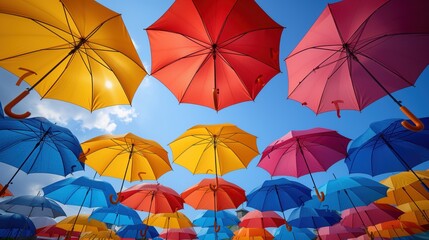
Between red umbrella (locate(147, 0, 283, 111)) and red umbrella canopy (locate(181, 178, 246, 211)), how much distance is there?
3.41 meters

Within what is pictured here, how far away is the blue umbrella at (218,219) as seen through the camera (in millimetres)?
10609

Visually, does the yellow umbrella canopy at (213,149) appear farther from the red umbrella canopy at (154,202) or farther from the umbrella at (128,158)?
the red umbrella canopy at (154,202)

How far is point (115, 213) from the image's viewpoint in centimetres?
916

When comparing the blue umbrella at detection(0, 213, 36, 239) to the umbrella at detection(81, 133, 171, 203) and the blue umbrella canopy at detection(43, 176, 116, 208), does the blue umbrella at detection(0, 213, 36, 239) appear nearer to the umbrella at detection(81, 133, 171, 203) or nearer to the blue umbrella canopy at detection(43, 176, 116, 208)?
the blue umbrella canopy at detection(43, 176, 116, 208)

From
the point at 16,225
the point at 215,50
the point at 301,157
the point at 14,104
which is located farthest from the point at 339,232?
the point at 16,225

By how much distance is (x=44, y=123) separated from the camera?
5.86m

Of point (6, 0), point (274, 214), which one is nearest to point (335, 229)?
point (274, 214)

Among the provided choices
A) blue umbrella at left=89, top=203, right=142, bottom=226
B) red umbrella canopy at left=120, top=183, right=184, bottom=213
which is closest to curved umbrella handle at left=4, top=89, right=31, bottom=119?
red umbrella canopy at left=120, top=183, right=184, bottom=213

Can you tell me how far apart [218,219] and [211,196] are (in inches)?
122

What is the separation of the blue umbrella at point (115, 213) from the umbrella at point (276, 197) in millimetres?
4885

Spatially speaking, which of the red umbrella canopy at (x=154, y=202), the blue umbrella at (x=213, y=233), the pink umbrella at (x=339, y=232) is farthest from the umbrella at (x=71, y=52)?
the pink umbrella at (x=339, y=232)

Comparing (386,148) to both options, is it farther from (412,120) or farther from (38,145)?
(38,145)

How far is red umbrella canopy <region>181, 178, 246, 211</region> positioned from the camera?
7.88m

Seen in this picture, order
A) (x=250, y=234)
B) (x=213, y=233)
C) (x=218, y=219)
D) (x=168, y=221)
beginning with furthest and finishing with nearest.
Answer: (x=213, y=233), (x=250, y=234), (x=168, y=221), (x=218, y=219)
